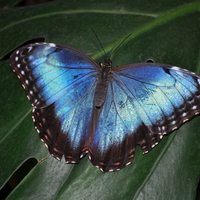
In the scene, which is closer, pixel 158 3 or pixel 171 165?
pixel 171 165

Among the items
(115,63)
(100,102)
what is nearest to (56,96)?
(100,102)

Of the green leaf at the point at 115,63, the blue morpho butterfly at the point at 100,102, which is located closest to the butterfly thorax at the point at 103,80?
the blue morpho butterfly at the point at 100,102

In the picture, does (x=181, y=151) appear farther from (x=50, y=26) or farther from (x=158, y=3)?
(x=50, y=26)

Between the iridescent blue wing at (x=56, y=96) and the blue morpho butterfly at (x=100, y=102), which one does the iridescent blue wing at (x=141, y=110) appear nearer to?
the blue morpho butterfly at (x=100, y=102)

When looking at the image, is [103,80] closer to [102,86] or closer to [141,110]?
[102,86]

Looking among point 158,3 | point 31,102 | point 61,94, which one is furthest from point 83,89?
point 158,3

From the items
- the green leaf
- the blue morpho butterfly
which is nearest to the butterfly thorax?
the blue morpho butterfly

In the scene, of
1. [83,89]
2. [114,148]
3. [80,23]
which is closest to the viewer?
[114,148]

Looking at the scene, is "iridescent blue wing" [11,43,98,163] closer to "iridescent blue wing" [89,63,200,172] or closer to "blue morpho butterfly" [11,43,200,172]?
"blue morpho butterfly" [11,43,200,172]
